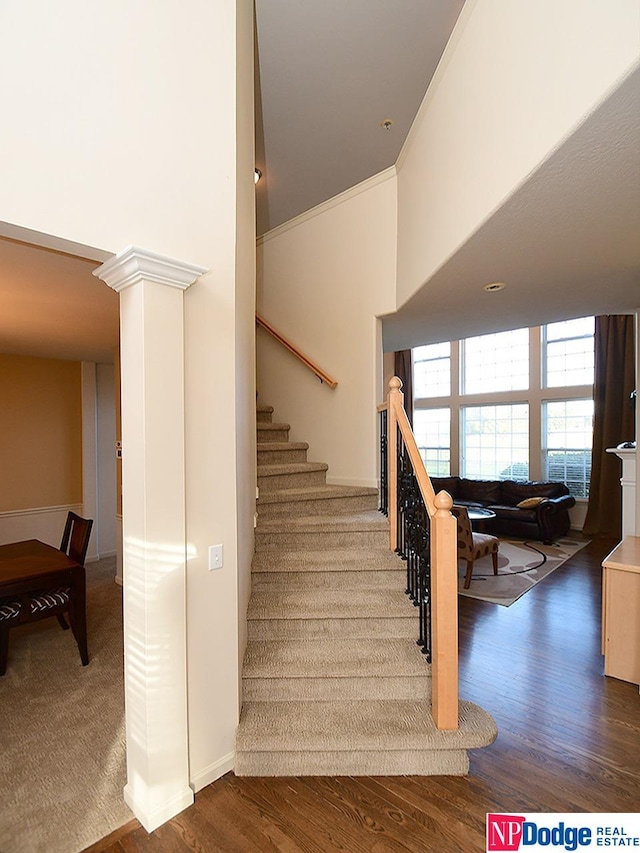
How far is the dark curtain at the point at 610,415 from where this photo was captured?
6828 mm

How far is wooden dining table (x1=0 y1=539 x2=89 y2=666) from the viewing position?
292 centimetres

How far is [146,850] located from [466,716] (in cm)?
156

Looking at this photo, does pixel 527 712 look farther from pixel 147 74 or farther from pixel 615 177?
pixel 147 74

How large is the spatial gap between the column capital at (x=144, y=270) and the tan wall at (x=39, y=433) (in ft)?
14.1

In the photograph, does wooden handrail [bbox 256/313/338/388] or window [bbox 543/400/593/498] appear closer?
wooden handrail [bbox 256/313/338/388]

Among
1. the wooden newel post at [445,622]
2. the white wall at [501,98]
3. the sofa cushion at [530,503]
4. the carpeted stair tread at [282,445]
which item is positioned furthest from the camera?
the sofa cushion at [530,503]

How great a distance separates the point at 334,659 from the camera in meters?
2.46

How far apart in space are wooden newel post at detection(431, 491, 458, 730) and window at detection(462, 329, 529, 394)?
22.6ft

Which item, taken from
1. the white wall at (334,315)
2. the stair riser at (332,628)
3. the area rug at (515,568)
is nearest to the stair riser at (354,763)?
the stair riser at (332,628)

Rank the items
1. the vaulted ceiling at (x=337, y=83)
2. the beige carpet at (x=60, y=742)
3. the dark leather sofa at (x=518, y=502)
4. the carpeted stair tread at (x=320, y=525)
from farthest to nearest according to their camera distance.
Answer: the dark leather sofa at (x=518, y=502), the carpeted stair tread at (x=320, y=525), the vaulted ceiling at (x=337, y=83), the beige carpet at (x=60, y=742)

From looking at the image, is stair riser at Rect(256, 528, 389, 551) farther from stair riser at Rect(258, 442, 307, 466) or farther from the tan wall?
the tan wall

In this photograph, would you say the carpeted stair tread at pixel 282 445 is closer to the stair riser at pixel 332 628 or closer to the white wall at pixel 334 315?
the white wall at pixel 334 315

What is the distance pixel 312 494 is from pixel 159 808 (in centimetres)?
214

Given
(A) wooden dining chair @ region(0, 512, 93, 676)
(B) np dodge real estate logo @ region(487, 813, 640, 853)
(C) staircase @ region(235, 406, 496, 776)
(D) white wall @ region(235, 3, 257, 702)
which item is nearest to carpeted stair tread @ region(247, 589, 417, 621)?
(C) staircase @ region(235, 406, 496, 776)
